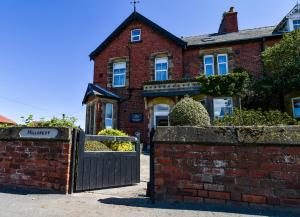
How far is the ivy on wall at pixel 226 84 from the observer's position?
48.5ft

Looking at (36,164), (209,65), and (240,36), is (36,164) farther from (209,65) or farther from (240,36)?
(240,36)

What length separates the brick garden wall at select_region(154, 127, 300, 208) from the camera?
3826 mm

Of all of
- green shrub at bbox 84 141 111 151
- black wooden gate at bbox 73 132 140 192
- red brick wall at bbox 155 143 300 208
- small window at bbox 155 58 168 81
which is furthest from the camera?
small window at bbox 155 58 168 81

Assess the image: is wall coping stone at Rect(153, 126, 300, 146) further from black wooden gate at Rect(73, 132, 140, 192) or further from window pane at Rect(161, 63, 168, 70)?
window pane at Rect(161, 63, 168, 70)

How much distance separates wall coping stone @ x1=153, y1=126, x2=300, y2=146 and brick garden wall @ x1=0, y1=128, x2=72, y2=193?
216 cm

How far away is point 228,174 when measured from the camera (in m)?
4.07

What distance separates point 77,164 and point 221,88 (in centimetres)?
1160

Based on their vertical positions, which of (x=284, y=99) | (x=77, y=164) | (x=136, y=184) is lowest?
(x=136, y=184)

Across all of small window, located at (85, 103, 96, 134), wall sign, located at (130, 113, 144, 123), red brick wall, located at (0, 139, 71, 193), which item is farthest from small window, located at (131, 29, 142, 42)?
red brick wall, located at (0, 139, 71, 193)

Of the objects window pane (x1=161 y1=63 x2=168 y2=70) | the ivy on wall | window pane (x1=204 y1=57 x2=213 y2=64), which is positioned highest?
window pane (x1=204 y1=57 x2=213 y2=64)

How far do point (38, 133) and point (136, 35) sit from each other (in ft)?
51.3

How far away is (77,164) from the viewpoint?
17.8 feet

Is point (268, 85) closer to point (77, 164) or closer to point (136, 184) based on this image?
point (136, 184)

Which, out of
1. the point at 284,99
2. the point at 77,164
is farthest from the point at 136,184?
the point at 284,99
